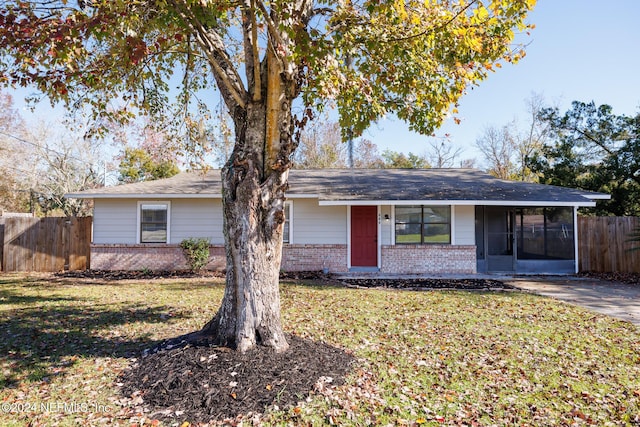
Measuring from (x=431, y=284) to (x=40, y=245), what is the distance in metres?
13.3

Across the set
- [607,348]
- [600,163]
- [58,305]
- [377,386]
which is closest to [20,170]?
[58,305]

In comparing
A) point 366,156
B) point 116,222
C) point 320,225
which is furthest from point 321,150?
point 116,222

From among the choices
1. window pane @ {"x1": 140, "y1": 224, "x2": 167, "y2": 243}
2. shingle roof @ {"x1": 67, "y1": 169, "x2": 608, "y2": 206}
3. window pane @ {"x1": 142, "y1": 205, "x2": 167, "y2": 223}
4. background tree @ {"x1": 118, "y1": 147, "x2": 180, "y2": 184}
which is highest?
background tree @ {"x1": 118, "y1": 147, "x2": 180, "y2": 184}

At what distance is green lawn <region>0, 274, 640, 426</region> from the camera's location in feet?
11.5

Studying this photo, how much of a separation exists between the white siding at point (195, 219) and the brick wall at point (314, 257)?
96.9 inches

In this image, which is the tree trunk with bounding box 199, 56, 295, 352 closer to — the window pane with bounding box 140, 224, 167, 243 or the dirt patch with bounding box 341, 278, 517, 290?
the dirt patch with bounding box 341, 278, 517, 290

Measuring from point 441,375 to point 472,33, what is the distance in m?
4.32

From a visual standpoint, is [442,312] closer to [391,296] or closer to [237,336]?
[391,296]

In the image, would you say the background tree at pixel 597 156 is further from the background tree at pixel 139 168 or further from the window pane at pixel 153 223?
the background tree at pixel 139 168

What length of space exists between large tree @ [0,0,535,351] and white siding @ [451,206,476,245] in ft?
24.8

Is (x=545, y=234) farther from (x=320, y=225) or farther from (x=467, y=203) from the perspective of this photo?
(x=320, y=225)

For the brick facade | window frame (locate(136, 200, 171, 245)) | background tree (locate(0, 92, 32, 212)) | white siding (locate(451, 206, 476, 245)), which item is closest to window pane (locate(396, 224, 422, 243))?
the brick facade

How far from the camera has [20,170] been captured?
23188mm

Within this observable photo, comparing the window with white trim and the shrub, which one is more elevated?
the window with white trim
